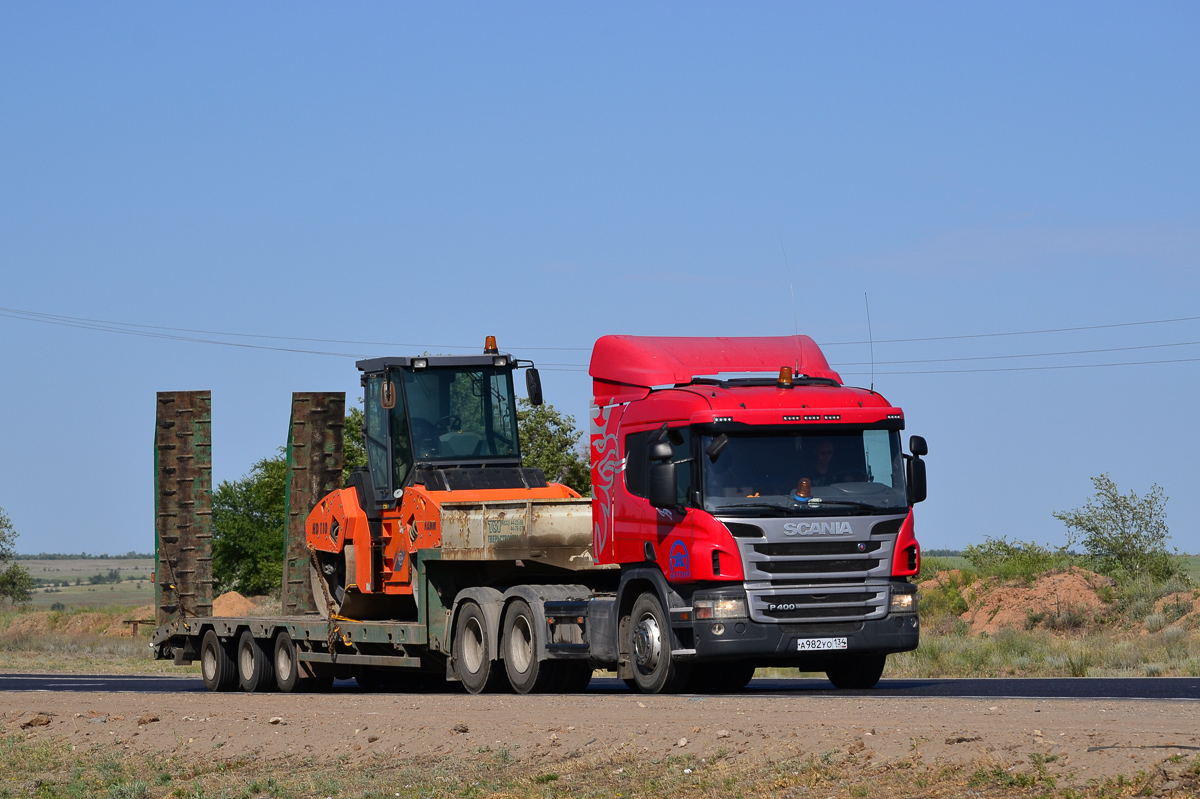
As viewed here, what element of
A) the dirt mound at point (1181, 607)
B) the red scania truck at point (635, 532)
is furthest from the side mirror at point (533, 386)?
the dirt mound at point (1181, 607)

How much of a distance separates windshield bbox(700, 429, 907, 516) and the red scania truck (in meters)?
0.02

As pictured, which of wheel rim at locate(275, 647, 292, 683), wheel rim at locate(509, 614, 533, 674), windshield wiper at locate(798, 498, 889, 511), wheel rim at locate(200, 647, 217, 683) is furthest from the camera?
wheel rim at locate(200, 647, 217, 683)

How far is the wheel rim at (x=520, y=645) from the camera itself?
1736 cm

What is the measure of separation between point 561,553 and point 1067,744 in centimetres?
846

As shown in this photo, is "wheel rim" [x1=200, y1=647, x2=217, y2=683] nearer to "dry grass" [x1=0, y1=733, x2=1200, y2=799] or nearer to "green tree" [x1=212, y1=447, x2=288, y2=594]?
"dry grass" [x1=0, y1=733, x2=1200, y2=799]

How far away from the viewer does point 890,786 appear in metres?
9.91

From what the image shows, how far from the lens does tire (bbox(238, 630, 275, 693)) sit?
72.7ft

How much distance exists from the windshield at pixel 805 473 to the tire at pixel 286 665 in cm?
860

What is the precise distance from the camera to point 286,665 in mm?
21922

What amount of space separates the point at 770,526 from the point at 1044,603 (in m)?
24.4

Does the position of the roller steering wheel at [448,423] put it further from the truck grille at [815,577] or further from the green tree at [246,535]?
the green tree at [246,535]

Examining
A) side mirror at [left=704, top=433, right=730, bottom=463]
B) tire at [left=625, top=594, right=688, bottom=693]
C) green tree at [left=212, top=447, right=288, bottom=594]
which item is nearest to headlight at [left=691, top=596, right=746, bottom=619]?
tire at [left=625, top=594, right=688, bottom=693]

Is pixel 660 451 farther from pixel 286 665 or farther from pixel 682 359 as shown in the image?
pixel 286 665

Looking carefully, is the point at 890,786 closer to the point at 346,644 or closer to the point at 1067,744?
the point at 1067,744
